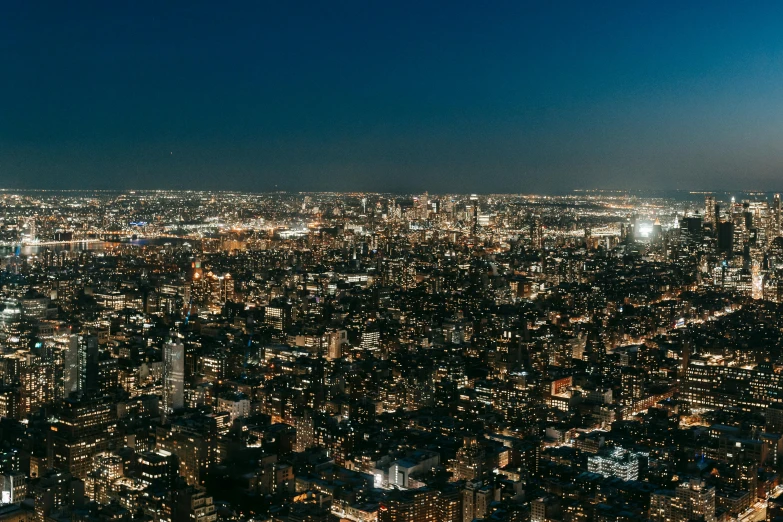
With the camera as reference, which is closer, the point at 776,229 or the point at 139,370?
the point at 139,370

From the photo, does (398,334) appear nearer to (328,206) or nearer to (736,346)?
(736,346)

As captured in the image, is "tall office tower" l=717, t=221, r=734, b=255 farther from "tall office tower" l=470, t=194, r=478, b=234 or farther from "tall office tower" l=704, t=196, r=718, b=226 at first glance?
"tall office tower" l=470, t=194, r=478, b=234

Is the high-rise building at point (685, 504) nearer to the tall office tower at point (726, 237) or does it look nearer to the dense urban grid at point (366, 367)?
the dense urban grid at point (366, 367)

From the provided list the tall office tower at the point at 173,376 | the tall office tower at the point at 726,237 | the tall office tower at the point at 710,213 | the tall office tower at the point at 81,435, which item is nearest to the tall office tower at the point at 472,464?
the tall office tower at the point at 81,435

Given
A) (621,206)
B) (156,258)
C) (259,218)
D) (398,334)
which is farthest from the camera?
(621,206)

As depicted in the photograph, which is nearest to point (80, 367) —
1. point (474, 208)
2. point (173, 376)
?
point (173, 376)

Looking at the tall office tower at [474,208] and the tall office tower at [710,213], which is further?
the tall office tower at [474,208]

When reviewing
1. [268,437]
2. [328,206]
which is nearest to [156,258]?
[328,206]
